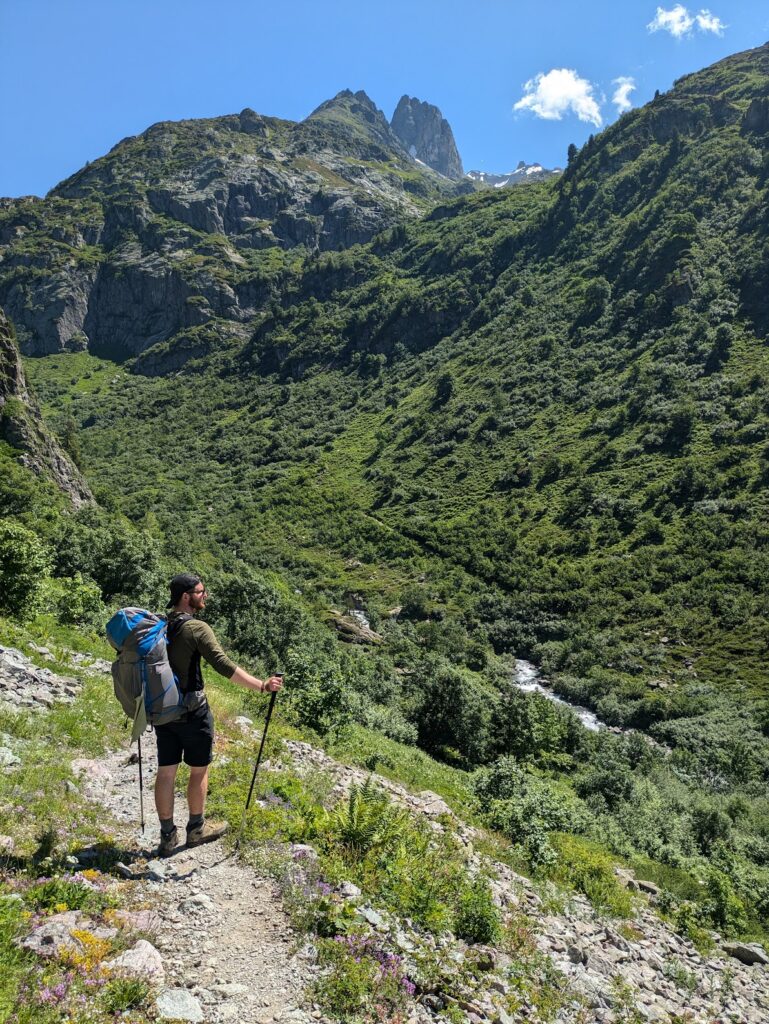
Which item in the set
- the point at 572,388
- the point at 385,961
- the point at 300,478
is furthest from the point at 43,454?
the point at 572,388

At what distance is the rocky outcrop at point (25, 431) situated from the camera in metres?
49.0

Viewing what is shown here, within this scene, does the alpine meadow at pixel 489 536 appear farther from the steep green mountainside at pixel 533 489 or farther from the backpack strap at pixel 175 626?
the backpack strap at pixel 175 626

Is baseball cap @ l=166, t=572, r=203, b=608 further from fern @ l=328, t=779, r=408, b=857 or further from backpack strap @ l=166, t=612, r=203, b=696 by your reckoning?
fern @ l=328, t=779, r=408, b=857

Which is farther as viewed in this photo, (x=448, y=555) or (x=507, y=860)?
(x=448, y=555)

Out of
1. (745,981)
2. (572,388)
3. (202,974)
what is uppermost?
(572,388)

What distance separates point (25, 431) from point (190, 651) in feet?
177

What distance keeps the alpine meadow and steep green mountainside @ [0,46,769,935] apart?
0.36 metres

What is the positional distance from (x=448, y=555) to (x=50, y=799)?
283 ft

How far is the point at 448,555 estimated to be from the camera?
91688 millimetres

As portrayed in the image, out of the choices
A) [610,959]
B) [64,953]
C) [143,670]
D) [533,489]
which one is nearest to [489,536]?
[533,489]

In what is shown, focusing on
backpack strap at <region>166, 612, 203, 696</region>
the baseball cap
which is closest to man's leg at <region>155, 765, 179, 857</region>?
backpack strap at <region>166, 612, 203, 696</region>

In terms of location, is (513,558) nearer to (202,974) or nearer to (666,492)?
(666,492)

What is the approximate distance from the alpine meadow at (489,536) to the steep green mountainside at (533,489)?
360 mm

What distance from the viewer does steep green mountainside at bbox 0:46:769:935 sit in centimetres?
2716
